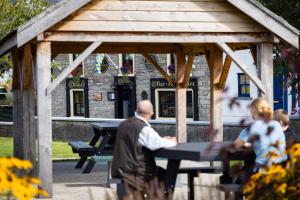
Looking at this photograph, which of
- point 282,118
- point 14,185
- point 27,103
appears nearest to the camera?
point 14,185

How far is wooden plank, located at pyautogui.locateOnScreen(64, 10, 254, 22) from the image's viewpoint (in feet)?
47.3

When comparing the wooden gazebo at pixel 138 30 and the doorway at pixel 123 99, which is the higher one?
the wooden gazebo at pixel 138 30

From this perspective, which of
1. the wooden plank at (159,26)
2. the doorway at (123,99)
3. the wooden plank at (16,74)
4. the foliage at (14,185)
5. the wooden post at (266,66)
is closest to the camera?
the foliage at (14,185)

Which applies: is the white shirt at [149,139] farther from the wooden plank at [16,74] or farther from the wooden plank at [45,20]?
the wooden plank at [16,74]

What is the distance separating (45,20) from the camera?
13.9 metres

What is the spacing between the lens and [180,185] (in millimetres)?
14695

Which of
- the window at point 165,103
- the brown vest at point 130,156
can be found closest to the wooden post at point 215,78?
the brown vest at point 130,156

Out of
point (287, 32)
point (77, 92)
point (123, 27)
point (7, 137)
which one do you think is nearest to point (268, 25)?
point (287, 32)

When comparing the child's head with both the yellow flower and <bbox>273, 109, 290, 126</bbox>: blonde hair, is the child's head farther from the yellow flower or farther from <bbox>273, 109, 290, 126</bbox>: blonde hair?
the yellow flower

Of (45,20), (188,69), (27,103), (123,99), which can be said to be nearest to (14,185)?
(45,20)

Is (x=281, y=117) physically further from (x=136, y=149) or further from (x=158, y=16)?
(x=158, y=16)

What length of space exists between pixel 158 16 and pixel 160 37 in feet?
1.14

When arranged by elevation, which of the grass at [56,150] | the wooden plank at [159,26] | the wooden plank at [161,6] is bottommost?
the grass at [56,150]

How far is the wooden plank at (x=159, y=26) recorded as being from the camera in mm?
14352
